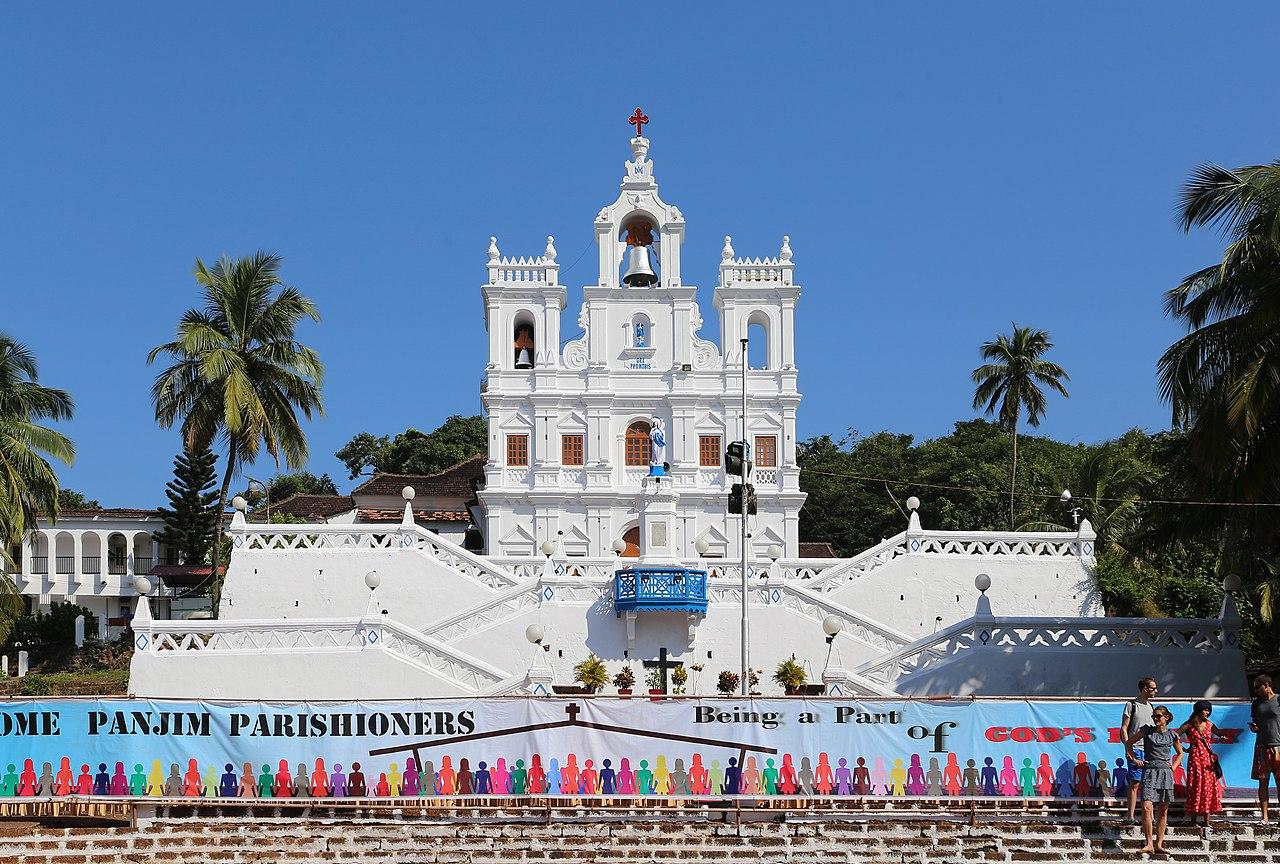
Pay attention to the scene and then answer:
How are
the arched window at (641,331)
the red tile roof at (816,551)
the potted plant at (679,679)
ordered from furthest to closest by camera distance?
the red tile roof at (816,551) < the arched window at (641,331) < the potted plant at (679,679)

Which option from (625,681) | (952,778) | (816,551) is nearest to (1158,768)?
(952,778)

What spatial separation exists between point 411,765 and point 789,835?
4.75 metres

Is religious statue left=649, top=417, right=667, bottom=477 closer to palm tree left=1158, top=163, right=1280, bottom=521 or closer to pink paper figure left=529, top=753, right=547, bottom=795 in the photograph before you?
palm tree left=1158, top=163, right=1280, bottom=521

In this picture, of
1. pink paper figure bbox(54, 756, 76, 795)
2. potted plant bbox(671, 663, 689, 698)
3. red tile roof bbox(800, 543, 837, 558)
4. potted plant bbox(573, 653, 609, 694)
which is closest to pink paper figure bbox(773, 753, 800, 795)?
pink paper figure bbox(54, 756, 76, 795)

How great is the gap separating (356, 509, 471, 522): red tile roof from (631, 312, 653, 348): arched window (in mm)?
14228

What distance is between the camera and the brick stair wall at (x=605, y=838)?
17.6 m

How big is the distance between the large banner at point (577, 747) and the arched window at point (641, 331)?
3327 centimetres

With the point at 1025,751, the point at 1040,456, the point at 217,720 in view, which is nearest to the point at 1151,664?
the point at 1025,751

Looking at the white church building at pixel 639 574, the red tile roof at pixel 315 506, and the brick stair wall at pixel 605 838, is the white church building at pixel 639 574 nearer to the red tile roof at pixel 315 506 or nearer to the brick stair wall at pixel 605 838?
the brick stair wall at pixel 605 838

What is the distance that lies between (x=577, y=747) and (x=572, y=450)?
3195 centimetres

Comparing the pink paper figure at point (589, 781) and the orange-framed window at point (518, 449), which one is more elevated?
the orange-framed window at point (518, 449)

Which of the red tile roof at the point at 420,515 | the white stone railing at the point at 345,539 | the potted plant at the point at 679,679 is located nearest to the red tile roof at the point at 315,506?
the red tile roof at the point at 420,515

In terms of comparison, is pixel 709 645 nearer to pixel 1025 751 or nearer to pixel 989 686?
pixel 989 686

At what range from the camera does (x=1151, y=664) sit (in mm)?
30750
